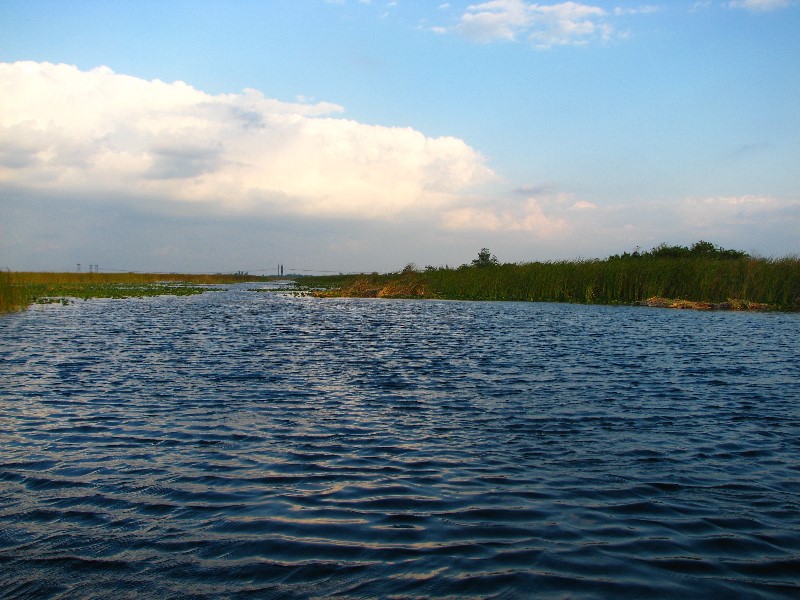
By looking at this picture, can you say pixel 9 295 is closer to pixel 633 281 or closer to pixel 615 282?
pixel 615 282

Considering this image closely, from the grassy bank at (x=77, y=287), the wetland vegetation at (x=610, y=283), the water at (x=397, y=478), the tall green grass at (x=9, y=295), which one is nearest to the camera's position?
the water at (x=397, y=478)

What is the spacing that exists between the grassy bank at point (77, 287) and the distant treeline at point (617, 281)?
22.5 m

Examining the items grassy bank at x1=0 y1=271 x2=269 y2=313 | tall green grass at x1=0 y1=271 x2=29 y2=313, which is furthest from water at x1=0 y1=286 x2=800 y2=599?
grassy bank at x1=0 y1=271 x2=269 y2=313

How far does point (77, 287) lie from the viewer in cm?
7219

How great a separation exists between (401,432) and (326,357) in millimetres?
9578

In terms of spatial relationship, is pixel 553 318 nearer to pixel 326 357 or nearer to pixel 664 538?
pixel 326 357

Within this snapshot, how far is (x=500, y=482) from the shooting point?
7.98m

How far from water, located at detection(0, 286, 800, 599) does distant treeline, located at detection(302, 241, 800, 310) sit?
30.8 meters

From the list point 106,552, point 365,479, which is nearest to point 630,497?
point 365,479

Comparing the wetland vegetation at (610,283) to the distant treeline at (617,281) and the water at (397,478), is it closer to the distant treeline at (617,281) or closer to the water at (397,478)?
the distant treeline at (617,281)

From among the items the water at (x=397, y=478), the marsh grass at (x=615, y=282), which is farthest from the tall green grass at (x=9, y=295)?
the marsh grass at (x=615, y=282)

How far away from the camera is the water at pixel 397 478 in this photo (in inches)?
216

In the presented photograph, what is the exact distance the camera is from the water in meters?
5.50

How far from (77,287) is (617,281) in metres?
59.3
